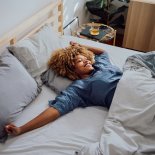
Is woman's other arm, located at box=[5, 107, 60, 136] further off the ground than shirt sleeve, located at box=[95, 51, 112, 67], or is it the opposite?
shirt sleeve, located at box=[95, 51, 112, 67]

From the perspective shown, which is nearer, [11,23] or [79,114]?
[79,114]

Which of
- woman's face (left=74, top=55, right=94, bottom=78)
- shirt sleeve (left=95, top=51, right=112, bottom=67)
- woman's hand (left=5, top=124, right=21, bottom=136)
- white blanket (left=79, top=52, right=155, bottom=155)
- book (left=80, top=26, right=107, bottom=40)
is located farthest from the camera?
book (left=80, top=26, right=107, bottom=40)

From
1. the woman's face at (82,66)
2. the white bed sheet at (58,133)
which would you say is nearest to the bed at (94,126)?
the white bed sheet at (58,133)

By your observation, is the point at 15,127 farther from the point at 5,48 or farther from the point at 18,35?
the point at 18,35

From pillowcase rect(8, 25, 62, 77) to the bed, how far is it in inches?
Result: 0.5

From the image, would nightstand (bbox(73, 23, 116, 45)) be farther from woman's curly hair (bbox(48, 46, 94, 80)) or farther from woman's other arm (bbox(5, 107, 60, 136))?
woman's other arm (bbox(5, 107, 60, 136))

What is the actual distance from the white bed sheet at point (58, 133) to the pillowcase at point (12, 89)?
0.20ft

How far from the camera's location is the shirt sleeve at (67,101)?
134 centimetres

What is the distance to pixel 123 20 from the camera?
124 inches

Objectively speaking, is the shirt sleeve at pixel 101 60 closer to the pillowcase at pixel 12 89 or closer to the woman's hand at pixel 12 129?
the pillowcase at pixel 12 89

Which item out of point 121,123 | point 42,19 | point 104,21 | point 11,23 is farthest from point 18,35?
point 104,21

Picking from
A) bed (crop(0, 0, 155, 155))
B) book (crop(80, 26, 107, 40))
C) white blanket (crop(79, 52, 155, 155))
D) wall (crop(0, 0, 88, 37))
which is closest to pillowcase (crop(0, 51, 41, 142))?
bed (crop(0, 0, 155, 155))

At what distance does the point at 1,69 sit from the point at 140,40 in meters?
1.97

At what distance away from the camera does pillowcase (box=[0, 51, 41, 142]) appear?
47.4 inches
